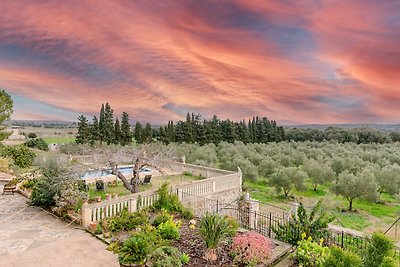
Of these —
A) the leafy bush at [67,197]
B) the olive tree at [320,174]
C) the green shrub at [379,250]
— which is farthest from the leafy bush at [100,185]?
the olive tree at [320,174]

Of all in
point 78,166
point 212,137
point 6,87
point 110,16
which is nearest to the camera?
point 78,166

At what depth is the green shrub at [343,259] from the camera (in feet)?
15.1

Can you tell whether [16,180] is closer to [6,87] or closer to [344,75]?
[6,87]

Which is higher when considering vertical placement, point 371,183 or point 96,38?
point 96,38

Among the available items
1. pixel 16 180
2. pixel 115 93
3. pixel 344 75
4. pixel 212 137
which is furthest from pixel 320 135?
pixel 16 180

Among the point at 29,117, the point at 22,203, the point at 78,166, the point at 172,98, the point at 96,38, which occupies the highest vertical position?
the point at 96,38

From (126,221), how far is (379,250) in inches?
290

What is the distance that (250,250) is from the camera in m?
7.07

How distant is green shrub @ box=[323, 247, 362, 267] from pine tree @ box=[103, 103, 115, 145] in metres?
38.3

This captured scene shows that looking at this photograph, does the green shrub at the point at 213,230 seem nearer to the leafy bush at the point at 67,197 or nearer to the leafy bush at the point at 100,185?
the leafy bush at the point at 67,197

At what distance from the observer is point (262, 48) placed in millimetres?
19141

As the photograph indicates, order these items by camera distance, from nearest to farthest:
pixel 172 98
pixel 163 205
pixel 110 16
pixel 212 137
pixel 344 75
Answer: pixel 163 205 < pixel 110 16 < pixel 344 75 < pixel 172 98 < pixel 212 137

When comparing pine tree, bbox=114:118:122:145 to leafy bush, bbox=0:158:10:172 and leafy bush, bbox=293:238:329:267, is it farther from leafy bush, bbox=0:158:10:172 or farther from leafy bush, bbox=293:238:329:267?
leafy bush, bbox=293:238:329:267

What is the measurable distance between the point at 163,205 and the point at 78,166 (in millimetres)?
4208
